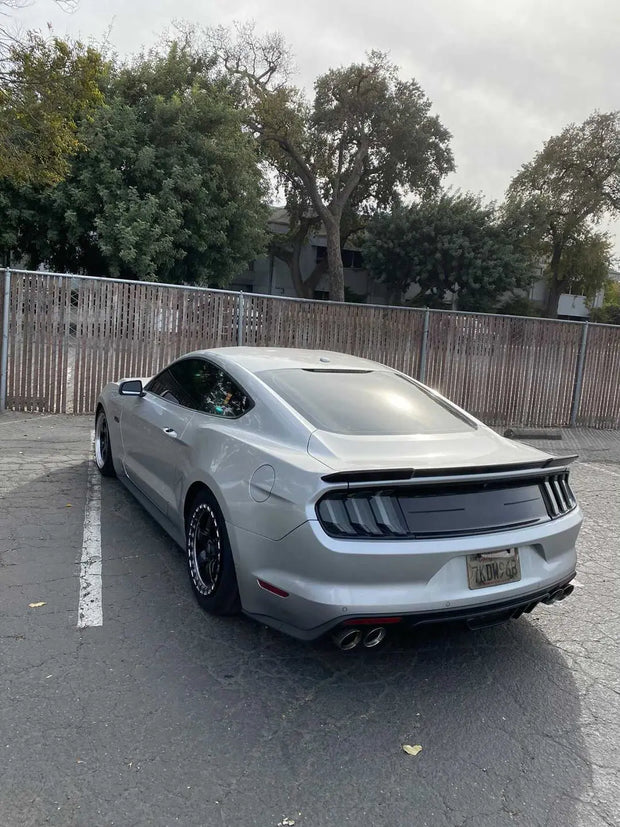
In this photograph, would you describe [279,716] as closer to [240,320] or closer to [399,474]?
[399,474]

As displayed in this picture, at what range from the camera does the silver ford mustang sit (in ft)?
8.57

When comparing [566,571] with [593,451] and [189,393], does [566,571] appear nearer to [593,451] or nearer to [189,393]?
[189,393]

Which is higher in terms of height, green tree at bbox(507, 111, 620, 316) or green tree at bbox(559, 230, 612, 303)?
green tree at bbox(507, 111, 620, 316)

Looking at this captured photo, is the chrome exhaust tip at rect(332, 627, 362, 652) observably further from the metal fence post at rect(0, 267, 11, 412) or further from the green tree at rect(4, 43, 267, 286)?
the green tree at rect(4, 43, 267, 286)

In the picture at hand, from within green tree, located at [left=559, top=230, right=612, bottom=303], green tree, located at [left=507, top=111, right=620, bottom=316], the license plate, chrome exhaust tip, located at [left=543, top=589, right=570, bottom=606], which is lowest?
chrome exhaust tip, located at [left=543, top=589, right=570, bottom=606]

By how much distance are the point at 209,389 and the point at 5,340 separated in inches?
234

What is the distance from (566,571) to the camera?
123 inches

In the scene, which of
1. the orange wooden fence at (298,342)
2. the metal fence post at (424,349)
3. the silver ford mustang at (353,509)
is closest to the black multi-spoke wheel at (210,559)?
the silver ford mustang at (353,509)

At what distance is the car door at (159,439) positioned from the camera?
3934mm

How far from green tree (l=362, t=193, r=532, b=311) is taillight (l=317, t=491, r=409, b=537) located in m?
27.9

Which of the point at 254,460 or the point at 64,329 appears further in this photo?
the point at 64,329

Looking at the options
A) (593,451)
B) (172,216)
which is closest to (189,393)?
(593,451)

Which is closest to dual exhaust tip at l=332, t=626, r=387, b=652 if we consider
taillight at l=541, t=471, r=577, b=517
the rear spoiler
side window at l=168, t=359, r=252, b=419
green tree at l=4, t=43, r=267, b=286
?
the rear spoiler

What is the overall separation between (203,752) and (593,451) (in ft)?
28.6
